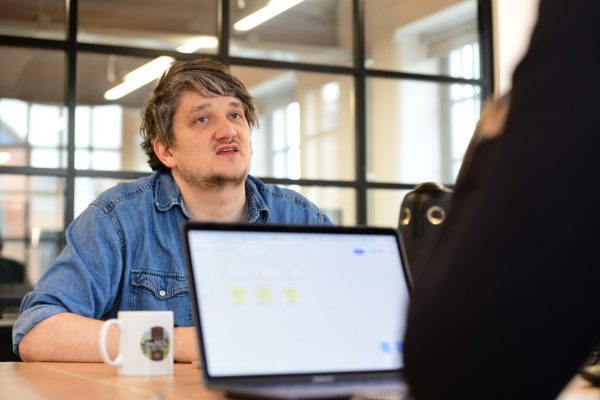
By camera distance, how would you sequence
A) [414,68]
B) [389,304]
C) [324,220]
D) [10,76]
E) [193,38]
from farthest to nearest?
[414,68] → [193,38] → [10,76] → [324,220] → [389,304]

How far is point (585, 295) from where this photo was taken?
0.50 m

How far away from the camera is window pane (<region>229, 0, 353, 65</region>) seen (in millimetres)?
5574

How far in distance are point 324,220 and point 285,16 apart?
361 cm

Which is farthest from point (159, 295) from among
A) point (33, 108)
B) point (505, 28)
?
point (505, 28)

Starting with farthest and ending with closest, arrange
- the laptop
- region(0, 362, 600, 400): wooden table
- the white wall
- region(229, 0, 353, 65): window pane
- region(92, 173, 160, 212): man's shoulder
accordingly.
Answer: the white wall → region(229, 0, 353, 65): window pane → region(92, 173, 160, 212): man's shoulder → region(0, 362, 600, 400): wooden table → the laptop

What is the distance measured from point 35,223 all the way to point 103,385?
156 inches

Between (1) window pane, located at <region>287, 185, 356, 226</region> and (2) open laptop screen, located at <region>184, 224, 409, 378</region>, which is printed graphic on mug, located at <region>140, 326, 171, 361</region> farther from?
(1) window pane, located at <region>287, 185, 356, 226</region>

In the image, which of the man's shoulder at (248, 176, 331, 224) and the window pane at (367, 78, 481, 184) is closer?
the man's shoulder at (248, 176, 331, 224)

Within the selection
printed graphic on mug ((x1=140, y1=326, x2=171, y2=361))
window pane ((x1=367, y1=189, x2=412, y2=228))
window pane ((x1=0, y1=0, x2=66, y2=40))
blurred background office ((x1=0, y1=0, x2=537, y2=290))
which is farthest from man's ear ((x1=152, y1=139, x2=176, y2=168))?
window pane ((x1=367, y1=189, x2=412, y2=228))

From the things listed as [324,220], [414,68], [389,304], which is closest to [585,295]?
[389,304]

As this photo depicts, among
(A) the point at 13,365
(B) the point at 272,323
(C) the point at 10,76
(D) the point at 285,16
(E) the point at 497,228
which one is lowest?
(A) the point at 13,365

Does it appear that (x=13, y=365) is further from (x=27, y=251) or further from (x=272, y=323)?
(x=27, y=251)

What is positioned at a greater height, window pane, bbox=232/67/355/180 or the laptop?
window pane, bbox=232/67/355/180

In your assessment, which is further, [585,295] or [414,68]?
[414,68]
